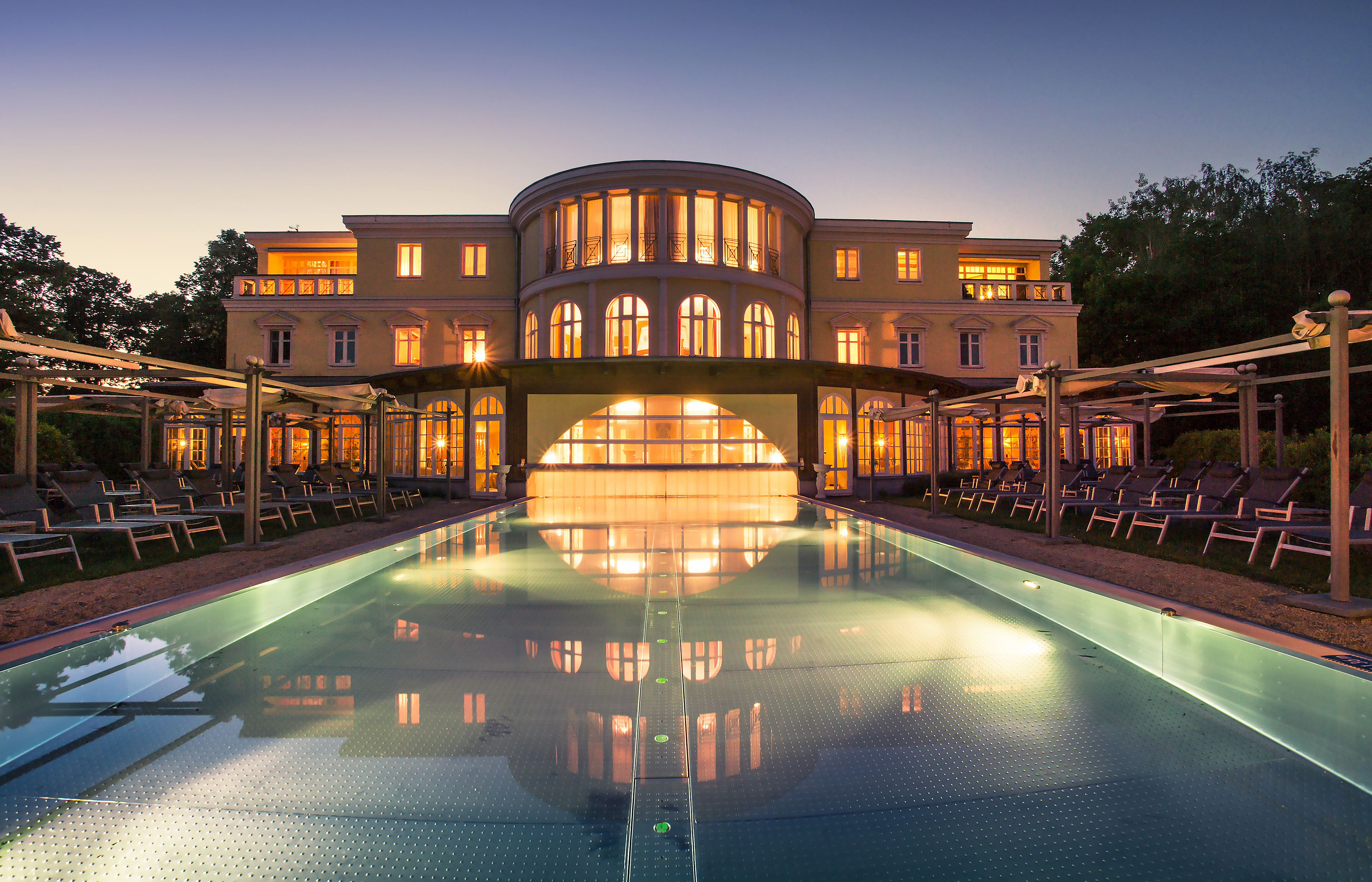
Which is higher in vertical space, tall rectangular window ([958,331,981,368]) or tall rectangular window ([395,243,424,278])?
tall rectangular window ([395,243,424,278])

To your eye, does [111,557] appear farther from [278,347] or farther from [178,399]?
[278,347]

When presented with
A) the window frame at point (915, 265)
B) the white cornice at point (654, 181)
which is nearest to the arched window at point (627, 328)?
the white cornice at point (654, 181)

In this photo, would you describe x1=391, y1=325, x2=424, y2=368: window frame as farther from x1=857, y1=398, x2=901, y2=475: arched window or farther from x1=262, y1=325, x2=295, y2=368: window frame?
x1=857, y1=398, x2=901, y2=475: arched window

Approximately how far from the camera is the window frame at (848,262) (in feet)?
75.9

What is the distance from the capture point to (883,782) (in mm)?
2373

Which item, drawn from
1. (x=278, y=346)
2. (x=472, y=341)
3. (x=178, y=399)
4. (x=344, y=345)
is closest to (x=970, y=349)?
(x=472, y=341)

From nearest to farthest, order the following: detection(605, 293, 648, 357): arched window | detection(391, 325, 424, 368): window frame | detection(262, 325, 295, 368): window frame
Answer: detection(605, 293, 648, 357): arched window < detection(391, 325, 424, 368): window frame < detection(262, 325, 295, 368): window frame

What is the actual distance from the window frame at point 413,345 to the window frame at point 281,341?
11.7ft

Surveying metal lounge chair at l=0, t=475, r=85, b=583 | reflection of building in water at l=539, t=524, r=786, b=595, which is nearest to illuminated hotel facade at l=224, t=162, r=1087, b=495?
reflection of building in water at l=539, t=524, r=786, b=595

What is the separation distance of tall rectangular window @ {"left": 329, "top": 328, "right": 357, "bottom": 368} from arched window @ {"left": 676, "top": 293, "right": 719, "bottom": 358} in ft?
39.4

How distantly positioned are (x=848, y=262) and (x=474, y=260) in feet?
44.7

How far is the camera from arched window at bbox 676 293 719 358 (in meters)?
19.4

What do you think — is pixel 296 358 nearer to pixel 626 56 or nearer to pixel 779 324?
pixel 779 324

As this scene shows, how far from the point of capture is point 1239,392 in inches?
426
